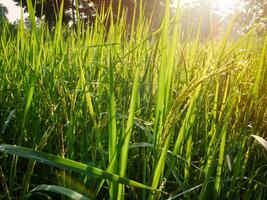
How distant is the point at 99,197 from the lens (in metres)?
0.75

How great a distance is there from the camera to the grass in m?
0.45

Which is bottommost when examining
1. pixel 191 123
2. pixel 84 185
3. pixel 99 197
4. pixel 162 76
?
pixel 99 197

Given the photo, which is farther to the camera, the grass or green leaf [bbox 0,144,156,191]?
the grass

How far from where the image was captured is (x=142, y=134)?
0.83m

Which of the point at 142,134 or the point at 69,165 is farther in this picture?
the point at 142,134

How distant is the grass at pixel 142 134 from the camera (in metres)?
0.45

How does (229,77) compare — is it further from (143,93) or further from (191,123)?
(143,93)

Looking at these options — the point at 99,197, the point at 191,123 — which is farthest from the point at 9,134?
the point at 191,123

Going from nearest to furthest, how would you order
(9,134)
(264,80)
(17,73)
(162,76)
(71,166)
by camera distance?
(71,166)
(162,76)
(264,80)
(9,134)
(17,73)

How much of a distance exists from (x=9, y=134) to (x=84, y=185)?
49cm

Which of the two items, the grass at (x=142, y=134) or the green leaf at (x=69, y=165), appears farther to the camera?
the grass at (x=142, y=134)

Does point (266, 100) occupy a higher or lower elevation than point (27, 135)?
higher

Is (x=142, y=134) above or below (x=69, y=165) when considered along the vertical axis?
below

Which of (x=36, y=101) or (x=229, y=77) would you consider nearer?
(x=229, y=77)
